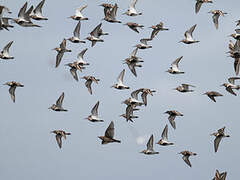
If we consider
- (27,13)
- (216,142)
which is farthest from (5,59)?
(216,142)

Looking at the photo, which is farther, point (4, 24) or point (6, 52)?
point (6, 52)

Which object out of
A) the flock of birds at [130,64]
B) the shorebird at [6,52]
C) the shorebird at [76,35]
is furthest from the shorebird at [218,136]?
the shorebird at [6,52]

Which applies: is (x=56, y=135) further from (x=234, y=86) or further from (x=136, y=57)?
(x=234, y=86)

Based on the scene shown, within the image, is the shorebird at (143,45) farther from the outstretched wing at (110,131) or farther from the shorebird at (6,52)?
the outstretched wing at (110,131)

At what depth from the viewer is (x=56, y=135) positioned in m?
53.6

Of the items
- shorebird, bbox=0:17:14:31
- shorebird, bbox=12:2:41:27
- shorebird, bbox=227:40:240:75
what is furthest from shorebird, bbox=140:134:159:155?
shorebird, bbox=0:17:14:31

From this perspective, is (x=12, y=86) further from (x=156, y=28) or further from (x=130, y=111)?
(x=156, y=28)

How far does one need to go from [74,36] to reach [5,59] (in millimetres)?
5196

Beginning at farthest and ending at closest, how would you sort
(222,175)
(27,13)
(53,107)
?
(53,107)
(27,13)
(222,175)

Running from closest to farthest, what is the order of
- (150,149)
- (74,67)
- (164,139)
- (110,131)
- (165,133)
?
(110,131) < (164,139) < (165,133) < (150,149) < (74,67)

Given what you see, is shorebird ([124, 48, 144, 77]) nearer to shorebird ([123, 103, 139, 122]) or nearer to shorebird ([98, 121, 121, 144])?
shorebird ([123, 103, 139, 122])

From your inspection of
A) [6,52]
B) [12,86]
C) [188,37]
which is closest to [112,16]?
[188,37]

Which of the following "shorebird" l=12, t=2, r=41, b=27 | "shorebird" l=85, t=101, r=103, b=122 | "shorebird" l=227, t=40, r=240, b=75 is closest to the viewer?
"shorebird" l=12, t=2, r=41, b=27

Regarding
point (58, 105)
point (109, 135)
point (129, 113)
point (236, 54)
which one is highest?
point (236, 54)
